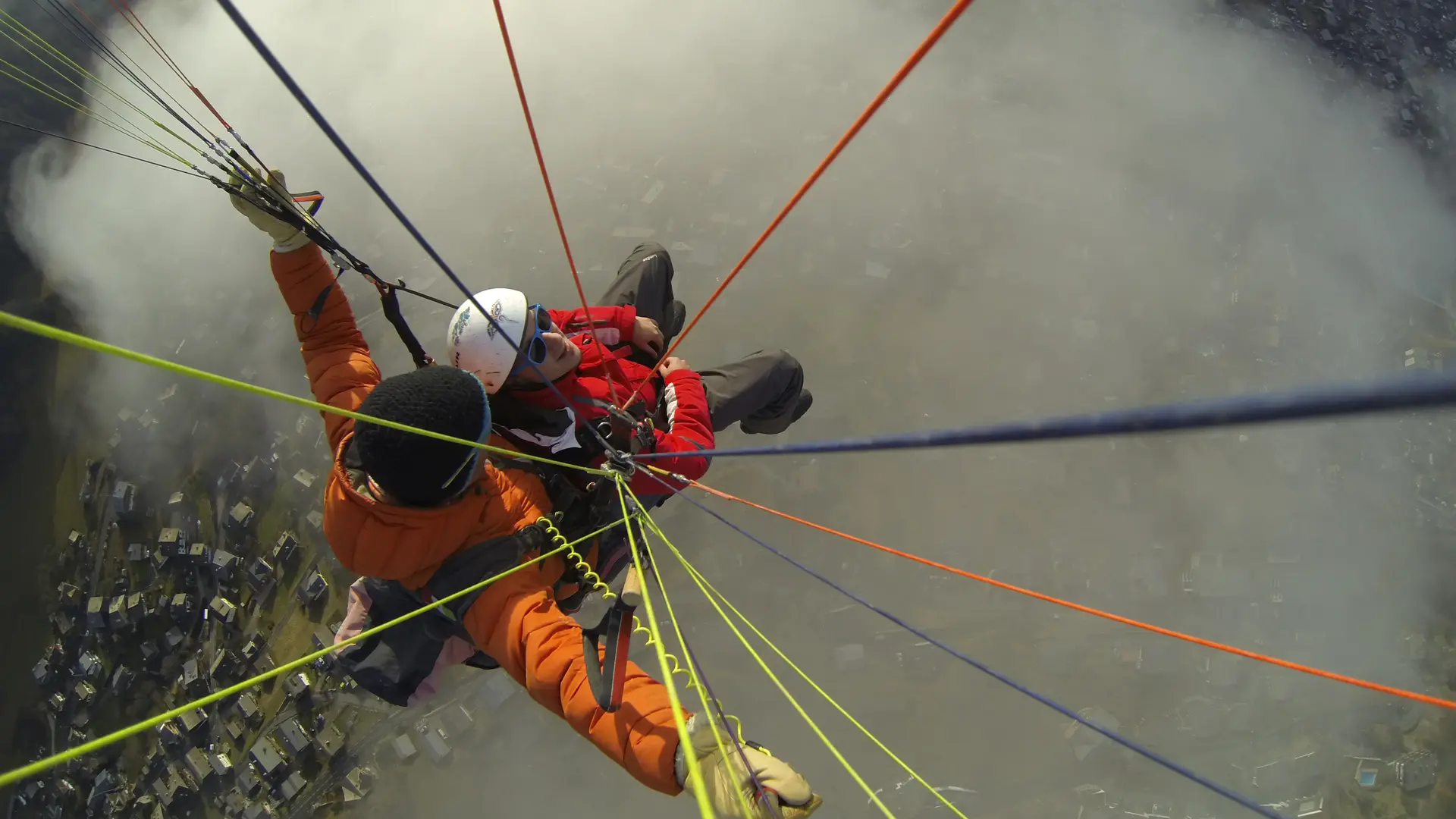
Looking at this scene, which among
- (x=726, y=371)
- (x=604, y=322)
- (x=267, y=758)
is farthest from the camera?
(x=267, y=758)

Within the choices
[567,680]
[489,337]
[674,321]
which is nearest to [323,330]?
[489,337]

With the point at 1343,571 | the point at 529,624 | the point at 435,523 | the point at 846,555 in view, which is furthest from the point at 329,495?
the point at 1343,571

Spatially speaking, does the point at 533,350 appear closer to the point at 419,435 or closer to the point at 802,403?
the point at 419,435

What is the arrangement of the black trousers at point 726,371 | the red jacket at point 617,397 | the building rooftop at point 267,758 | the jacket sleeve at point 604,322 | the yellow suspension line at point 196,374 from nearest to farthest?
the yellow suspension line at point 196,374 → the red jacket at point 617,397 → the jacket sleeve at point 604,322 → the black trousers at point 726,371 → the building rooftop at point 267,758

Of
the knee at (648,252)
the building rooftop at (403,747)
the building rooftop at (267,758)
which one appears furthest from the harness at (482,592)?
the building rooftop at (267,758)

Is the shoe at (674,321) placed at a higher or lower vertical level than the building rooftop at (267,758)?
higher

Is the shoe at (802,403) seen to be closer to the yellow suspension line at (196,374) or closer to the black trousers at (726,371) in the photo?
the black trousers at (726,371)

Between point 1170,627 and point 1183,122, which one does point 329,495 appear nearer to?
point 1170,627
